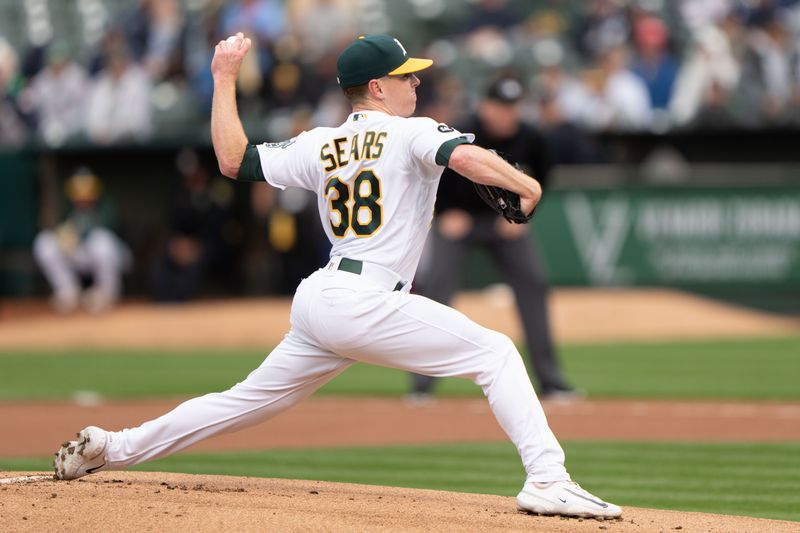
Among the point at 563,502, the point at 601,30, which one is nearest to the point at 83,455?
the point at 563,502

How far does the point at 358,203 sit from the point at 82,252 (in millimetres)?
13356

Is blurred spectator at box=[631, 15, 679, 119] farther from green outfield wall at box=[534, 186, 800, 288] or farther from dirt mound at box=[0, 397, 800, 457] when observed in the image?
dirt mound at box=[0, 397, 800, 457]

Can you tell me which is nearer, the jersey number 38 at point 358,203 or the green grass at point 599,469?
the jersey number 38 at point 358,203

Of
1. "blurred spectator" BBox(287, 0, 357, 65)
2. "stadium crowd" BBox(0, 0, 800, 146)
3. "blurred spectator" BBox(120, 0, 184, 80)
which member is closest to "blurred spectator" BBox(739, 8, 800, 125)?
"stadium crowd" BBox(0, 0, 800, 146)

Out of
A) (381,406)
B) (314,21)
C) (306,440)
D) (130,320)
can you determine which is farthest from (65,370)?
(314,21)

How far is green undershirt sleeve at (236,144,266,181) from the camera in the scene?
5.53 m

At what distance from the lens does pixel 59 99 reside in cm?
1819

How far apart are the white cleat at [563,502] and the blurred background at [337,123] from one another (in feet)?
37.8

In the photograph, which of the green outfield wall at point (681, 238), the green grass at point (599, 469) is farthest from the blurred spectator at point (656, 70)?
the green grass at point (599, 469)

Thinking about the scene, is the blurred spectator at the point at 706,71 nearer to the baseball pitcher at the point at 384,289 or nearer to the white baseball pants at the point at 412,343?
the baseball pitcher at the point at 384,289

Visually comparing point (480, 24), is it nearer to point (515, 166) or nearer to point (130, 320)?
point (130, 320)

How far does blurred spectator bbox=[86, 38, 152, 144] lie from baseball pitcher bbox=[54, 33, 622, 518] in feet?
42.0

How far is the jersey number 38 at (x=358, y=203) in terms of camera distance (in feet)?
17.0

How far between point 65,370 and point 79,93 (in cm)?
611
